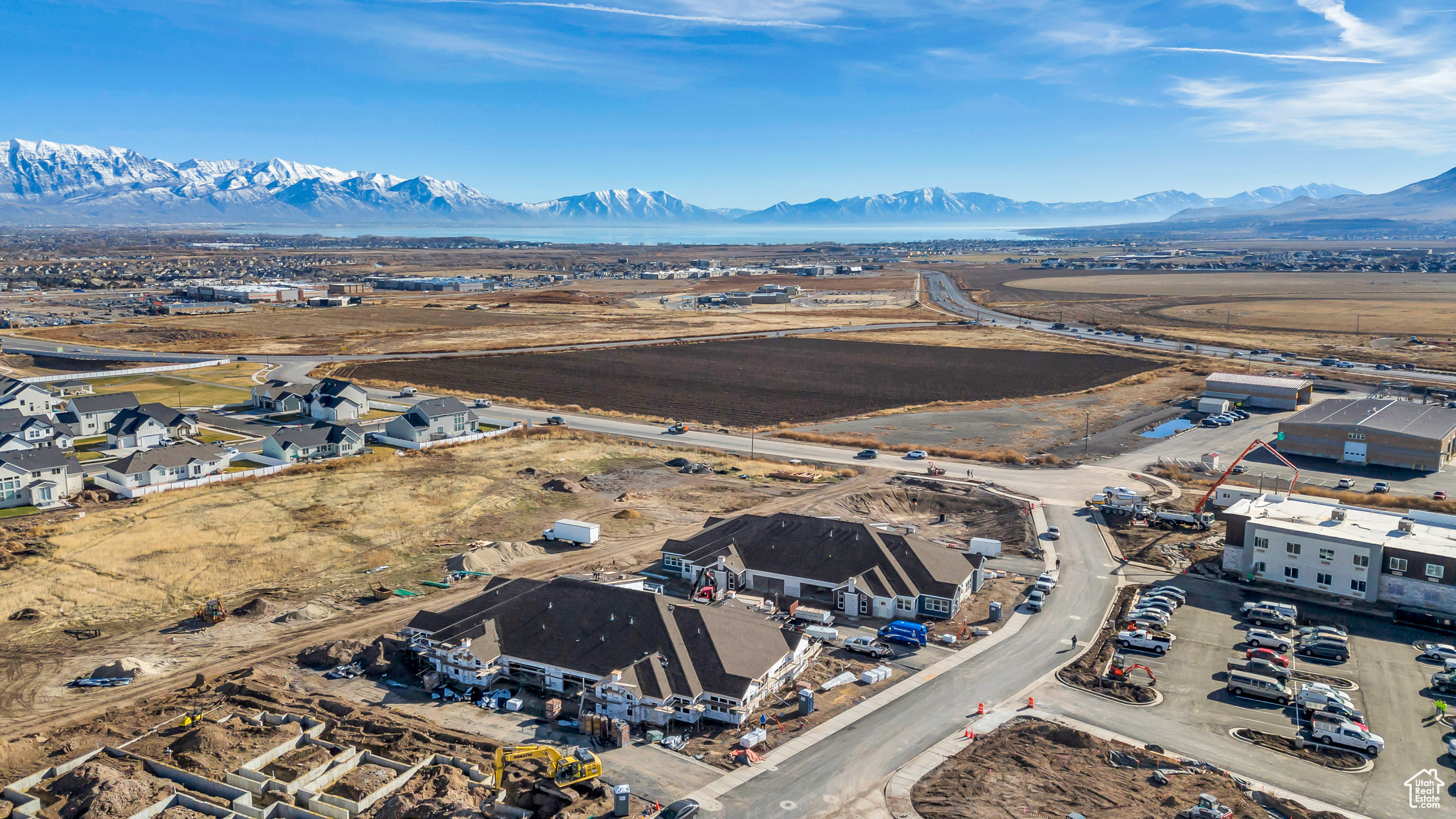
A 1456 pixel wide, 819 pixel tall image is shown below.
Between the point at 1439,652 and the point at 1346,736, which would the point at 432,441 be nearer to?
the point at 1346,736

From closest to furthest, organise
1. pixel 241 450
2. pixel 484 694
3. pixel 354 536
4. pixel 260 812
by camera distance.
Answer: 1. pixel 260 812
2. pixel 484 694
3. pixel 354 536
4. pixel 241 450

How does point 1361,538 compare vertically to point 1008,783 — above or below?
above

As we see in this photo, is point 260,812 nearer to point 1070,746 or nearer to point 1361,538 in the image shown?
point 1070,746

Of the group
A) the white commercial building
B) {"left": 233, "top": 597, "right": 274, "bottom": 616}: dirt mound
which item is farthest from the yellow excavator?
the white commercial building

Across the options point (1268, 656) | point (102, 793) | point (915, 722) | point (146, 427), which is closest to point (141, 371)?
point (146, 427)

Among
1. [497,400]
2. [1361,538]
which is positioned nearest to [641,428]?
[497,400]
